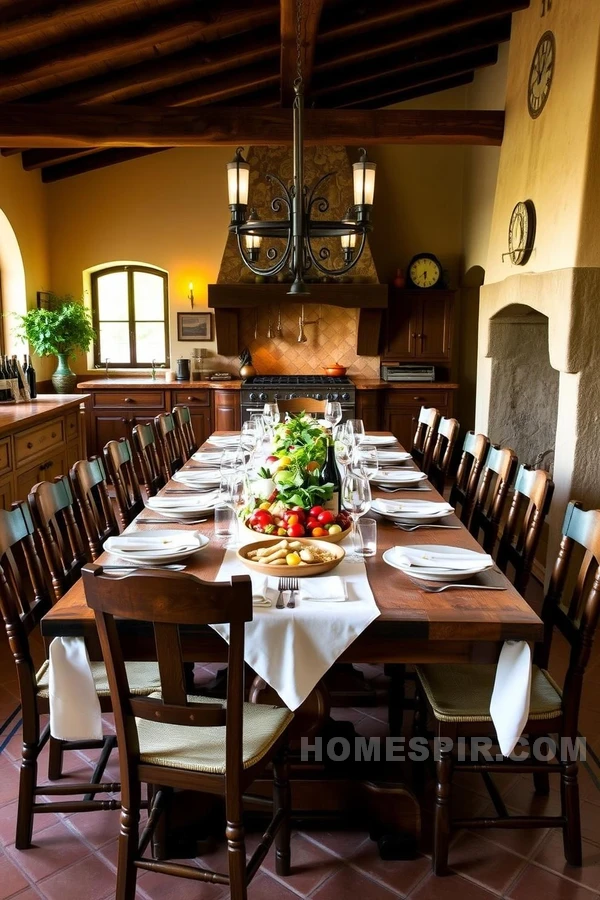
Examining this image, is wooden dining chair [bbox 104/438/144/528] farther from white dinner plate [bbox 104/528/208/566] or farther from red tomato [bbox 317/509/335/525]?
red tomato [bbox 317/509/335/525]

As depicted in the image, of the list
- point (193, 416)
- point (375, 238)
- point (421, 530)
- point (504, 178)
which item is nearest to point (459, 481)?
point (421, 530)

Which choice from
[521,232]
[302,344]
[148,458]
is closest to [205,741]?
[148,458]

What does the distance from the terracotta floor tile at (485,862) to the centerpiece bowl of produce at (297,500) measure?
0.97 metres

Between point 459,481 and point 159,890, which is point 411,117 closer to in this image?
point 459,481

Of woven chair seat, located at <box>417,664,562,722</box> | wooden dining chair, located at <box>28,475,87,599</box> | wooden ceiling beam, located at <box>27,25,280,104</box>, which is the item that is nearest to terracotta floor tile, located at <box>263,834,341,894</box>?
woven chair seat, located at <box>417,664,562,722</box>

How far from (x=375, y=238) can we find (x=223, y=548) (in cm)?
598

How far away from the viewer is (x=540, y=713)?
6.53 feet

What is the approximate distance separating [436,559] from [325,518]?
0.36 m

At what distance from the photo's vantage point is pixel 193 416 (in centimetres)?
716

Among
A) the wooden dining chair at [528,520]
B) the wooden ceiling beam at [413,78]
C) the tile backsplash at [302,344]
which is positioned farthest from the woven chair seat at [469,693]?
the wooden ceiling beam at [413,78]

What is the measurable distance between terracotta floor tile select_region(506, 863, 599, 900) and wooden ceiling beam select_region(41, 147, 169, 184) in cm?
691

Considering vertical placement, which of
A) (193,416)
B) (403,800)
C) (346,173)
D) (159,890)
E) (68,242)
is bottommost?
(159,890)

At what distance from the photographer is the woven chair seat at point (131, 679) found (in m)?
2.03

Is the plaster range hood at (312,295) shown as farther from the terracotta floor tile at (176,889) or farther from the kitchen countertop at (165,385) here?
the terracotta floor tile at (176,889)
